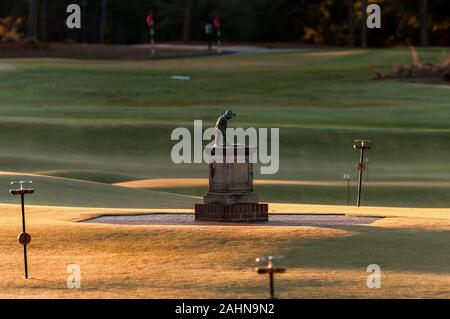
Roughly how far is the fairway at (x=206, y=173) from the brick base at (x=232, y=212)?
198 centimetres

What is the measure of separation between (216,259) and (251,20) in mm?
95782

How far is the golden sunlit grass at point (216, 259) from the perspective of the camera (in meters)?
21.7

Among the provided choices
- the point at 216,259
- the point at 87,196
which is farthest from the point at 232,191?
the point at 87,196

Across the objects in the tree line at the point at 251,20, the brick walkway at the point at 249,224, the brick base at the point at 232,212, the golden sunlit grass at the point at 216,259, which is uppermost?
the tree line at the point at 251,20

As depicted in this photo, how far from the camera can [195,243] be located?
986 inches

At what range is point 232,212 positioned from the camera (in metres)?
28.6

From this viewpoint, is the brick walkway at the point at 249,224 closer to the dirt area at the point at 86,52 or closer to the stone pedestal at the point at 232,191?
the stone pedestal at the point at 232,191

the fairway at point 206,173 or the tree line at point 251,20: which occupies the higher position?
the tree line at point 251,20

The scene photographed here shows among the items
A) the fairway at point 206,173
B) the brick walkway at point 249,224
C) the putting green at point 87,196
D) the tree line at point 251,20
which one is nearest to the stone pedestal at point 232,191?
the brick walkway at point 249,224

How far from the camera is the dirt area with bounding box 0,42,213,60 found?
88.7 meters

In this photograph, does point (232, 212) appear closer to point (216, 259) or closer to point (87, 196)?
point (216, 259)
